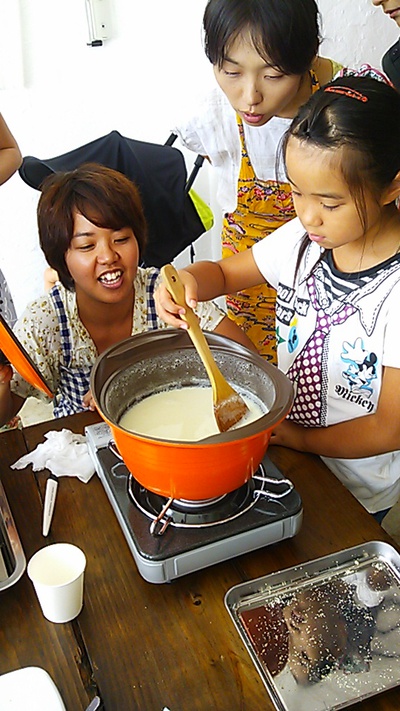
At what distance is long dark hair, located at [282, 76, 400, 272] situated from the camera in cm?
107

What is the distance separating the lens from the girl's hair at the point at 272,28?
1.45 metres

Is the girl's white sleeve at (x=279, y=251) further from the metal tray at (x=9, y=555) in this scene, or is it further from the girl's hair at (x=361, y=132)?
the metal tray at (x=9, y=555)

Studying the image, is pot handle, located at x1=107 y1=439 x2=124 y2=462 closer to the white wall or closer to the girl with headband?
the girl with headband

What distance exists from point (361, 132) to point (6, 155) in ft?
3.76

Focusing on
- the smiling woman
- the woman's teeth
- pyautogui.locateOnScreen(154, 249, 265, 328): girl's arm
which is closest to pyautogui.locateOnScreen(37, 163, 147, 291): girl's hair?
the smiling woman

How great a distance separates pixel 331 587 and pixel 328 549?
0.23 feet

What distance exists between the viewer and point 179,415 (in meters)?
1.11

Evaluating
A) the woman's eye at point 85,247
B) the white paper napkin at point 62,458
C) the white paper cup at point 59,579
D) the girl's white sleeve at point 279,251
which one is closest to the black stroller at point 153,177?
the woman's eye at point 85,247

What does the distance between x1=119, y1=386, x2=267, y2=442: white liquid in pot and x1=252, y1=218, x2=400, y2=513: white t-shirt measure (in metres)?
0.27

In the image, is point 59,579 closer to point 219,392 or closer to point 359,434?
point 219,392

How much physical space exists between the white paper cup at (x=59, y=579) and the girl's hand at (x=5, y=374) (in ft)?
1.22

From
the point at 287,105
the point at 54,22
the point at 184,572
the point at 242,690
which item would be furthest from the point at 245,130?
the point at 242,690

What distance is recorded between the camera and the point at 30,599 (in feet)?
3.11

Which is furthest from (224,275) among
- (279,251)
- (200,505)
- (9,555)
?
(9,555)
